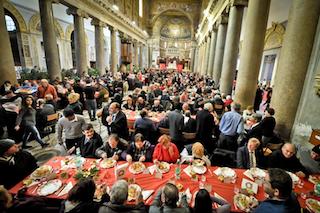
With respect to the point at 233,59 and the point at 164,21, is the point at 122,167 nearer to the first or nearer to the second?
the point at 233,59

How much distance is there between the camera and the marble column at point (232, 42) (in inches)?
265

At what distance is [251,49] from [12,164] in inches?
246

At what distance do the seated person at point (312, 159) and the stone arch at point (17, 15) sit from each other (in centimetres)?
1630

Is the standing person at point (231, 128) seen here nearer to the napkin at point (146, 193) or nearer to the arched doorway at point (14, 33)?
the napkin at point (146, 193)

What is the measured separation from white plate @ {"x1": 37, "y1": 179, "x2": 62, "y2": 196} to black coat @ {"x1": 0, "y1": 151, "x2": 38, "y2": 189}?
582 millimetres

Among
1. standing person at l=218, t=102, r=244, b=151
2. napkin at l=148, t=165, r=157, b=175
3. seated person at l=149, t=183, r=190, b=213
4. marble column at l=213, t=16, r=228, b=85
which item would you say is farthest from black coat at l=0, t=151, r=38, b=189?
marble column at l=213, t=16, r=228, b=85

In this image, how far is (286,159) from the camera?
2910mm

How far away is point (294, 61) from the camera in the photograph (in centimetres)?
371

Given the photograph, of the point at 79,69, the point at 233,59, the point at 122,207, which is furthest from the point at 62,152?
the point at 79,69

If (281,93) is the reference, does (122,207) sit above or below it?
below

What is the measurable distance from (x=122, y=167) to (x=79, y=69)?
384 inches

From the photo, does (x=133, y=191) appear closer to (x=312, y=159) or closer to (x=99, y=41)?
(x=312, y=159)

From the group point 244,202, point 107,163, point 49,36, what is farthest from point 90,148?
point 49,36

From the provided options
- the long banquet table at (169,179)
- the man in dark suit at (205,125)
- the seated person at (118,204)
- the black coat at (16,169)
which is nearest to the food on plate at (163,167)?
the long banquet table at (169,179)
